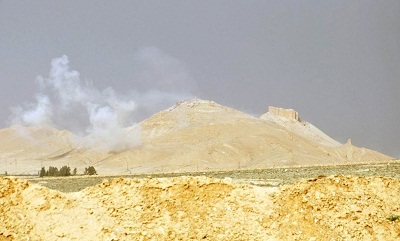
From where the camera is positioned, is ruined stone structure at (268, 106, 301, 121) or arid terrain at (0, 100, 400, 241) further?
ruined stone structure at (268, 106, 301, 121)

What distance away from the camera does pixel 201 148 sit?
90.6 m

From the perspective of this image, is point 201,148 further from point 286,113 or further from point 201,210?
point 201,210

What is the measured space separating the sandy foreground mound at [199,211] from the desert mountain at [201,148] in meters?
57.3

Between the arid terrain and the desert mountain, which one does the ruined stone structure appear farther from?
the arid terrain

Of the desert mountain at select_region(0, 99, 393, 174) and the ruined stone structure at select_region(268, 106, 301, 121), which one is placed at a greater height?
the ruined stone structure at select_region(268, 106, 301, 121)

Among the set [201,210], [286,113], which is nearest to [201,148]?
[286,113]

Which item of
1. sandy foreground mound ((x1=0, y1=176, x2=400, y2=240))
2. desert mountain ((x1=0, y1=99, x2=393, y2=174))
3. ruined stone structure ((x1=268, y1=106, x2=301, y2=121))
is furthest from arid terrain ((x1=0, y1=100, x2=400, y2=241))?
ruined stone structure ((x1=268, y1=106, x2=301, y2=121))

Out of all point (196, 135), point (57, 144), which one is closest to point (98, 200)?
point (196, 135)

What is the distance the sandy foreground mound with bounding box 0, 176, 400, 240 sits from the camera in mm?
11680

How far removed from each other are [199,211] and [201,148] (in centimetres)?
7820

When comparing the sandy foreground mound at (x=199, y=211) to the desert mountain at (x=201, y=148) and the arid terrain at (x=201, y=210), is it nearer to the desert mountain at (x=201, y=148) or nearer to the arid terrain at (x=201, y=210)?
the arid terrain at (x=201, y=210)

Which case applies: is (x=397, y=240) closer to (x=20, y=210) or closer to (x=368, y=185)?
(x=368, y=185)

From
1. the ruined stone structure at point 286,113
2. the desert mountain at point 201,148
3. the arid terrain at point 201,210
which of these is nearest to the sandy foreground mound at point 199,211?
the arid terrain at point 201,210

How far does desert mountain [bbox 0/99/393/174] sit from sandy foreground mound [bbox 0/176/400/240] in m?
57.3
